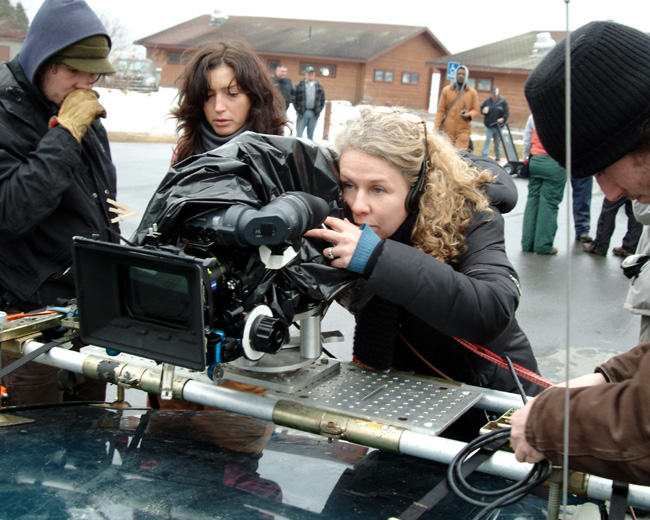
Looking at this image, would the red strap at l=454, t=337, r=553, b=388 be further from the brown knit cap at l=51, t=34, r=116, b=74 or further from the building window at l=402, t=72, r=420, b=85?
the building window at l=402, t=72, r=420, b=85

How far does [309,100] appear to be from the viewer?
1925cm

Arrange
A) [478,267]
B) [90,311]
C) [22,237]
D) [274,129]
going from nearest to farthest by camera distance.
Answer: [90,311] → [478,267] → [22,237] → [274,129]

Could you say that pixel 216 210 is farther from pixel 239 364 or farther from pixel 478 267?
pixel 478 267

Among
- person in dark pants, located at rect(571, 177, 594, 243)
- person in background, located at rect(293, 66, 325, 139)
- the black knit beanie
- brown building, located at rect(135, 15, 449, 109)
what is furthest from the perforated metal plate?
brown building, located at rect(135, 15, 449, 109)

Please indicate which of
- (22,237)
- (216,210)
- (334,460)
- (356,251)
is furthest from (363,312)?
(22,237)

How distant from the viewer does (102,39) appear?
2.83 m

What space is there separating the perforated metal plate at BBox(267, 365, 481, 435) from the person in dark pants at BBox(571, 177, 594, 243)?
24.0ft

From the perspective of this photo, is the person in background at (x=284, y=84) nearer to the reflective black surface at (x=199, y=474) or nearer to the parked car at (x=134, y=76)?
the parked car at (x=134, y=76)

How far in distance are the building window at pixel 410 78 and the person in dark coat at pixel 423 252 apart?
1812 inches

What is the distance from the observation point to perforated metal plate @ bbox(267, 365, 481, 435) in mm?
1697

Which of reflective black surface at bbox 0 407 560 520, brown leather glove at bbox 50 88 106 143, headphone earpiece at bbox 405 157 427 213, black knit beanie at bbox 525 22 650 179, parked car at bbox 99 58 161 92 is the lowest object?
reflective black surface at bbox 0 407 560 520

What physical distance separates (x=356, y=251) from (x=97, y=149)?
1523 mm

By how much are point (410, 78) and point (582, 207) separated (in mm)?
39613

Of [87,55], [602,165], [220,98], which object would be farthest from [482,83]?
[602,165]
